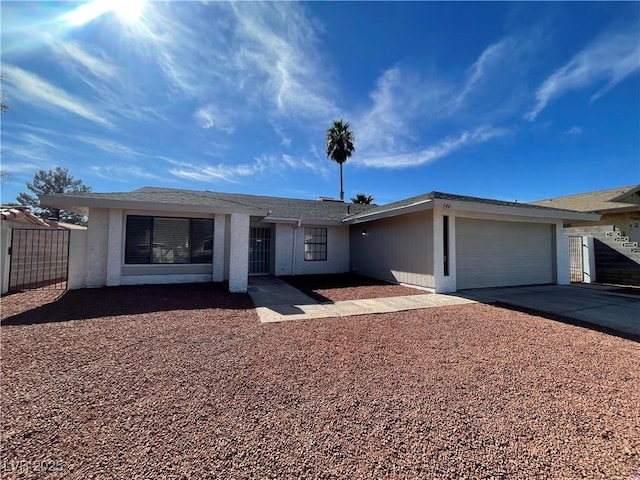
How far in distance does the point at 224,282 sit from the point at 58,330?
213 inches

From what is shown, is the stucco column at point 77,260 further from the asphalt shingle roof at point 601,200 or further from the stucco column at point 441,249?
the asphalt shingle roof at point 601,200

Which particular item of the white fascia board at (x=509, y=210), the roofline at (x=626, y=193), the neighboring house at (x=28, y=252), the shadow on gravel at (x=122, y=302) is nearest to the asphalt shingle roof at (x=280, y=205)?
the neighboring house at (x=28, y=252)

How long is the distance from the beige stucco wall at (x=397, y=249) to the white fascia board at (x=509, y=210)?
33.3 inches

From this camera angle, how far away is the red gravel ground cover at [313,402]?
1934 mm

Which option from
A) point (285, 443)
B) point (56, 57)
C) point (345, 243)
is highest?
A: point (56, 57)

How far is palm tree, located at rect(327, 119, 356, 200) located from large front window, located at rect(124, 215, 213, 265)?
19.3 meters

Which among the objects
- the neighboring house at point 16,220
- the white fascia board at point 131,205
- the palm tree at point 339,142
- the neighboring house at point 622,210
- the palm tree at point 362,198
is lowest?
the neighboring house at point 16,220

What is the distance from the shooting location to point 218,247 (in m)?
10.0

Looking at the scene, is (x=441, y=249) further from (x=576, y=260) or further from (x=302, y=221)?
(x=576, y=260)

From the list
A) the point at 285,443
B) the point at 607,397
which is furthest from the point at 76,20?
the point at 607,397

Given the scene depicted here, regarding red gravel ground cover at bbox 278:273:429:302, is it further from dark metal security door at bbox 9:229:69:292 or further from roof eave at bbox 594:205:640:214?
roof eave at bbox 594:205:640:214

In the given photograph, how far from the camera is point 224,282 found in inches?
394

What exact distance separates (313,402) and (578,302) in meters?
8.82

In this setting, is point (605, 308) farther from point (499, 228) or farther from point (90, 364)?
point (90, 364)
